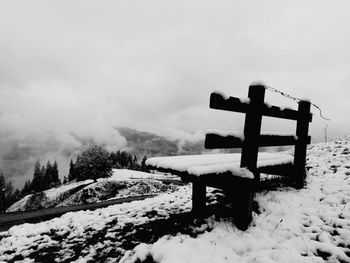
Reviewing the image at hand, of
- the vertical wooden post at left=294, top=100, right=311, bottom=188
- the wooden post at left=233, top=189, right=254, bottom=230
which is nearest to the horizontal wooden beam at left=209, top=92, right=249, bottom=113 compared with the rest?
the wooden post at left=233, top=189, right=254, bottom=230

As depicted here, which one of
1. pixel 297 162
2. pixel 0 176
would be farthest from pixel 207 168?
pixel 0 176

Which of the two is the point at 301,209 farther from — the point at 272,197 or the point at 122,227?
the point at 122,227

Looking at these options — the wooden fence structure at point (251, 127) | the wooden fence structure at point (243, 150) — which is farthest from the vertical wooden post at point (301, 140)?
Answer: the wooden fence structure at point (243, 150)

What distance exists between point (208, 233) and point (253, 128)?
7.07 feet

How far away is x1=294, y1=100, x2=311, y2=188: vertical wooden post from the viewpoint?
6.99 m

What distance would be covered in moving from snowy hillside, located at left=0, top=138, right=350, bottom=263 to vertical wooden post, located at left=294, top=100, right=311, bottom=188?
1.01ft

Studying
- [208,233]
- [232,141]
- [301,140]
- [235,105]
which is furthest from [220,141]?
[301,140]

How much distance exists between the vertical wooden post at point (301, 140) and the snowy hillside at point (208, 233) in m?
0.31

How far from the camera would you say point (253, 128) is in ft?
16.9

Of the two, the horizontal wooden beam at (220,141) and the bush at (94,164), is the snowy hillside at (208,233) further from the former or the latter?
the bush at (94,164)

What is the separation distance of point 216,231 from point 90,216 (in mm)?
4271

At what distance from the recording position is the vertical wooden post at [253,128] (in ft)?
16.8

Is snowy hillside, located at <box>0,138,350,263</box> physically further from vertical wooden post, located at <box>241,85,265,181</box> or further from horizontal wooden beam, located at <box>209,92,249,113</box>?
horizontal wooden beam, located at <box>209,92,249,113</box>

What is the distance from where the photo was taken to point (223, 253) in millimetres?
4262
